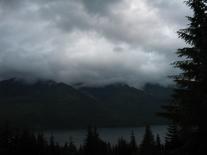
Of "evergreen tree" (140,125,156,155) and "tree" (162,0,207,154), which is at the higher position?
"tree" (162,0,207,154)

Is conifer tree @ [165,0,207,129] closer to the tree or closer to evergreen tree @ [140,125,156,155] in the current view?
the tree

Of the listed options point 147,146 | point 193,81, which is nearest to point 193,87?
point 193,81

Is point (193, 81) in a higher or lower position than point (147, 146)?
higher

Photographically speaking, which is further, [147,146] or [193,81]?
[147,146]

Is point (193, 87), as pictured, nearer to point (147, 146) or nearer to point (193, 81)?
point (193, 81)

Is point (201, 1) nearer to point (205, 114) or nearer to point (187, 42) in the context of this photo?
point (187, 42)

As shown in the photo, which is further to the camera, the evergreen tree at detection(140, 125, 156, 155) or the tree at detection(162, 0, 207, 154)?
the evergreen tree at detection(140, 125, 156, 155)

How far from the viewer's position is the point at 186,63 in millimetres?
17547

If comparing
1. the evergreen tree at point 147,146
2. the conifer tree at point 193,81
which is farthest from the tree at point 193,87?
the evergreen tree at point 147,146

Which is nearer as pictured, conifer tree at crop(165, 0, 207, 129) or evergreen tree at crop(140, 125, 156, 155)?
conifer tree at crop(165, 0, 207, 129)

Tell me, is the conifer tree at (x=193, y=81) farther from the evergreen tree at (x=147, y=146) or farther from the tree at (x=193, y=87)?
the evergreen tree at (x=147, y=146)

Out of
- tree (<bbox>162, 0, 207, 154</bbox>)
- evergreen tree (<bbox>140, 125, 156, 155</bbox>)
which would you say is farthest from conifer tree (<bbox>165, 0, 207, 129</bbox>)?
evergreen tree (<bbox>140, 125, 156, 155</bbox>)

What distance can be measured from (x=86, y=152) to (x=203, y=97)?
2675 inches

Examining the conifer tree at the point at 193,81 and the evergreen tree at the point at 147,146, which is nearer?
the conifer tree at the point at 193,81
